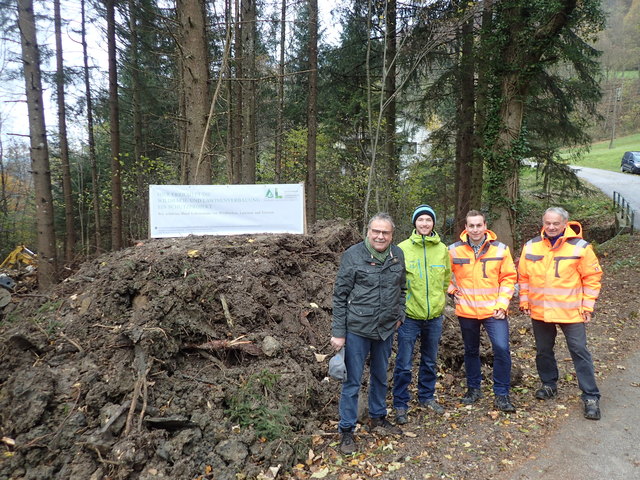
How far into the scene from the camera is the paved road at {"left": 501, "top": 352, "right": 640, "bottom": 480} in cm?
315

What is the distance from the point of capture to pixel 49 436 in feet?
10.9

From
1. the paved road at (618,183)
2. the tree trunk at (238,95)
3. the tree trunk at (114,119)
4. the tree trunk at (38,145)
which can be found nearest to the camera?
the tree trunk at (38,145)

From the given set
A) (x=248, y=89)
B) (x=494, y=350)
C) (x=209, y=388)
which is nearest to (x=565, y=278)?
(x=494, y=350)

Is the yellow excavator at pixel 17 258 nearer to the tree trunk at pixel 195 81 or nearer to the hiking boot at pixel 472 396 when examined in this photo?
the tree trunk at pixel 195 81

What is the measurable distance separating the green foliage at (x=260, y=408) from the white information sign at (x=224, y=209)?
3.21m

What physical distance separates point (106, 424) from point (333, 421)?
6.90 feet

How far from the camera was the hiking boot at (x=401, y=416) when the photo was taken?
397 centimetres

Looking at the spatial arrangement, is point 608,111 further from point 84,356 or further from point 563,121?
point 84,356

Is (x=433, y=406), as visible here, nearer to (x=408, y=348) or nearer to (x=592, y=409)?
(x=408, y=348)

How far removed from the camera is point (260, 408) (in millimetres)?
3807

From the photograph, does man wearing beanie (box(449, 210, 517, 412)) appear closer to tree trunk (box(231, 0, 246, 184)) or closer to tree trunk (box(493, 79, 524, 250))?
tree trunk (box(493, 79, 524, 250))

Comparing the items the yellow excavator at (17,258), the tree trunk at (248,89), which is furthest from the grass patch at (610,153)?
the yellow excavator at (17,258)

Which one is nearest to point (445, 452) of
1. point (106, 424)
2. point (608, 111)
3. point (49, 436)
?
point (106, 424)

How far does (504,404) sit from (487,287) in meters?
1.23
